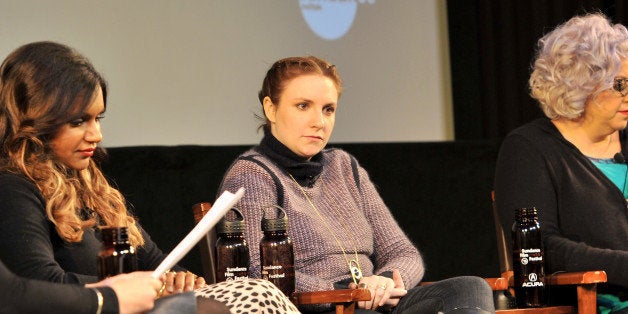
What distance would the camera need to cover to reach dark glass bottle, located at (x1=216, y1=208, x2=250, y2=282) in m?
2.93

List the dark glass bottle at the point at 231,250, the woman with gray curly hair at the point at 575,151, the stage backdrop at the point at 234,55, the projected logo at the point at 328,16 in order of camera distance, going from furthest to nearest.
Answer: the projected logo at the point at 328,16 → the stage backdrop at the point at 234,55 → the woman with gray curly hair at the point at 575,151 → the dark glass bottle at the point at 231,250

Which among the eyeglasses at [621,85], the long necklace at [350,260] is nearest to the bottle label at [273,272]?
the long necklace at [350,260]

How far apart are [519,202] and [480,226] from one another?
1966mm

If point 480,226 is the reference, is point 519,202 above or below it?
above

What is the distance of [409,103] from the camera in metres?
5.60

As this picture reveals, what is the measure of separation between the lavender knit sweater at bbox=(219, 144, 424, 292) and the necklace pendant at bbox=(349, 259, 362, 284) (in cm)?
3

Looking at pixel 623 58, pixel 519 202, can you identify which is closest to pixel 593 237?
pixel 519 202

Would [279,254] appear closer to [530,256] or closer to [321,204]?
[321,204]

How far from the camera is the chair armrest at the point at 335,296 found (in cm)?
280

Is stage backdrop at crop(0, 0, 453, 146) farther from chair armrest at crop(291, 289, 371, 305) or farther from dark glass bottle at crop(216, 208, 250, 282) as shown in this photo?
chair armrest at crop(291, 289, 371, 305)

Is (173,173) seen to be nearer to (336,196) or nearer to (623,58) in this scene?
(336,196)

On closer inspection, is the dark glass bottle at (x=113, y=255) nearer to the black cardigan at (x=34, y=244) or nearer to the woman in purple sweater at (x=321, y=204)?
the black cardigan at (x=34, y=244)

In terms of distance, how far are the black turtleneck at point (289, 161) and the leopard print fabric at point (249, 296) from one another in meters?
0.88

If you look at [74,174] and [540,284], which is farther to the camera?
[540,284]
